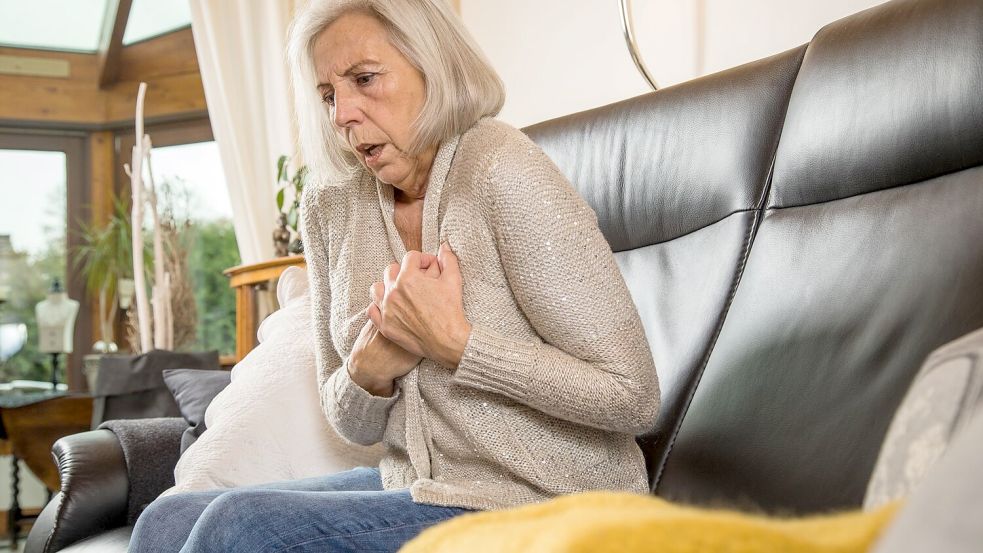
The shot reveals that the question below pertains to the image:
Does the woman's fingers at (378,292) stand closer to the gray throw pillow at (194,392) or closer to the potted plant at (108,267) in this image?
the gray throw pillow at (194,392)

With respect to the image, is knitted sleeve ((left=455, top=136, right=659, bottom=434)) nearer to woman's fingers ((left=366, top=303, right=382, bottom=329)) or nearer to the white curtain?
woman's fingers ((left=366, top=303, right=382, bottom=329))

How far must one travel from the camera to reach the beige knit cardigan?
3.52 feet

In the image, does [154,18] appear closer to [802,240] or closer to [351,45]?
[351,45]

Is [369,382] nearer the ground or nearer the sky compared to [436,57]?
nearer the ground

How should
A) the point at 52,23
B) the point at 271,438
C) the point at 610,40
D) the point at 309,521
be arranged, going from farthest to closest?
the point at 52,23 → the point at 610,40 → the point at 271,438 → the point at 309,521

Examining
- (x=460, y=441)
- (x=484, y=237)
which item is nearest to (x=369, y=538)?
(x=460, y=441)

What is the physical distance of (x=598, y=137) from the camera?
1.54 metres

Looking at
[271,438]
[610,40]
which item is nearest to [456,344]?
[271,438]

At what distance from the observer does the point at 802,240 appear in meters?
1.15

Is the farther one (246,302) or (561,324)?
(246,302)

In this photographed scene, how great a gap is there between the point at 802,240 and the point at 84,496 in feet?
4.29

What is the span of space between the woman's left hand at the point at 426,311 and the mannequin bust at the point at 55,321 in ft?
14.1

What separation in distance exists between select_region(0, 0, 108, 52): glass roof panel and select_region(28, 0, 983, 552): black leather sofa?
14.8ft

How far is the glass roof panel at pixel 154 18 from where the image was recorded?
5.09 meters
